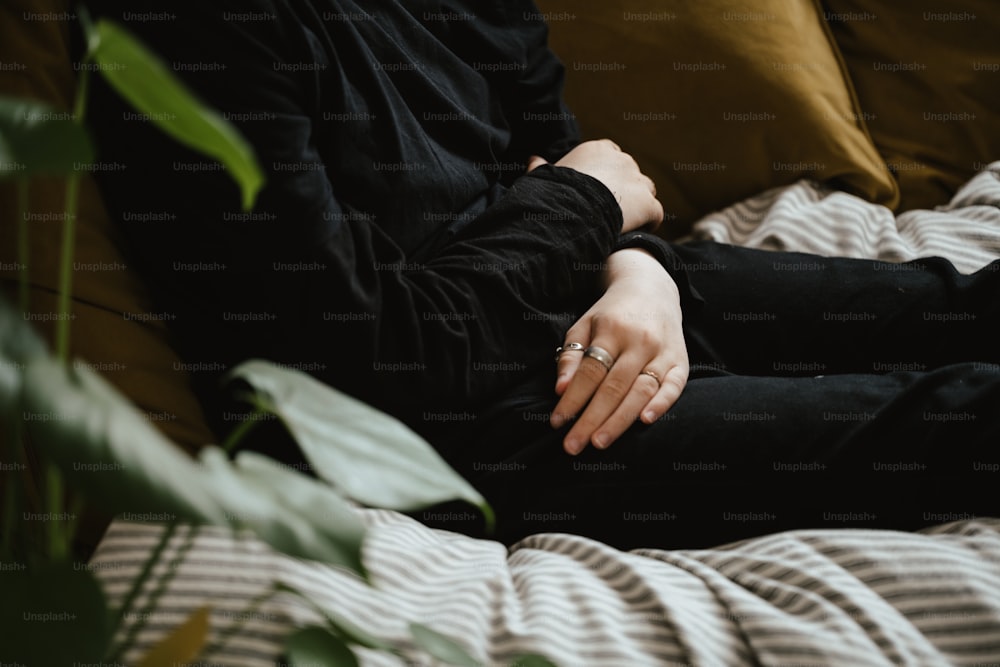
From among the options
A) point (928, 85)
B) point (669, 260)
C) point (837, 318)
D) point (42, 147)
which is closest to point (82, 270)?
point (42, 147)

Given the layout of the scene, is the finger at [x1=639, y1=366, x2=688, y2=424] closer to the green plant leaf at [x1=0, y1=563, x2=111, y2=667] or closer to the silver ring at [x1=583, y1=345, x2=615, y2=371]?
the silver ring at [x1=583, y1=345, x2=615, y2=371]

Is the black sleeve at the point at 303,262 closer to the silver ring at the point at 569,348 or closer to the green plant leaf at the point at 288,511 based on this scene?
the silver ring at the point at 569,348

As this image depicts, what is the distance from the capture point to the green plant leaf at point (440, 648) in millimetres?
397

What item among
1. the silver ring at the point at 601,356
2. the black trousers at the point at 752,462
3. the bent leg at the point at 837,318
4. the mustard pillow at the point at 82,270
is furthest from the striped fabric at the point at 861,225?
the mustard pillow at the point at 82,270

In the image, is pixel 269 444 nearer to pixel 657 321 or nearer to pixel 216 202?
pixel 216 202

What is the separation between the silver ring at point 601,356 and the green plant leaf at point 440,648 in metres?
0.40

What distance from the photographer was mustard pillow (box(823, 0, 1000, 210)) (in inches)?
52.8

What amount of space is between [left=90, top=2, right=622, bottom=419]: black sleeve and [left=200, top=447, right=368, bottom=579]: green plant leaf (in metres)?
0.38

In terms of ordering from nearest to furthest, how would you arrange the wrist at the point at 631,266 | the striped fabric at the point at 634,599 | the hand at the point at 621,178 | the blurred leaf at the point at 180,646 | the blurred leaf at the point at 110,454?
the blurred leaf at the point at 110,454 < the blurred leaf at the point at 180,646 < the striped fabric at the point at 634,599 < the wrist at the point at 631,266 < the hand at the point at 621,178

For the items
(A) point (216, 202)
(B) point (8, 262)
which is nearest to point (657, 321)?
(A) point (216, 202)

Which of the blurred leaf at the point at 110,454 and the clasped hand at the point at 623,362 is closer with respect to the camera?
the blurred leaf at the point at 110,454

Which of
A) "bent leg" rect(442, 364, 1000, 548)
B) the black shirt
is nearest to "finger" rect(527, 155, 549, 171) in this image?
the black shirt

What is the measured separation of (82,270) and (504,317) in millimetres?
391

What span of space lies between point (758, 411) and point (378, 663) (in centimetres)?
42
